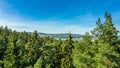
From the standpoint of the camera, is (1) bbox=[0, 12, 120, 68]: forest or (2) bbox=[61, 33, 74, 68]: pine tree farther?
(2) bbox=[61, 33, 74, 68]: pine tree

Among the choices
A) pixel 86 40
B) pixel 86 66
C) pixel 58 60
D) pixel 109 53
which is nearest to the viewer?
pixel 109 53

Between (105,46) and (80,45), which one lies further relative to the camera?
(80,45)

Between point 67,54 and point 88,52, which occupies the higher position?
point 88,52

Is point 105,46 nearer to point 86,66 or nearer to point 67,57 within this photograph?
point 86,66

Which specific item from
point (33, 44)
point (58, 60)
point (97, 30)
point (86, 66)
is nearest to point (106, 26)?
point (97, 30)

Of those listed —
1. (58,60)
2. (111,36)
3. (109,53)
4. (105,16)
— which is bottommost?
(58,60)

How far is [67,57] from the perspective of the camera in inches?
2238

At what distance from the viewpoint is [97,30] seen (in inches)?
1435

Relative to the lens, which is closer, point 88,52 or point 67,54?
point 88,52

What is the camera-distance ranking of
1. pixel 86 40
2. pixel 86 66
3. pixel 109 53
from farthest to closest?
pixel 86 40
pixel 86 66
pixel 109 53

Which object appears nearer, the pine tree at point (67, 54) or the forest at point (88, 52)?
the forest at point (88, 52)

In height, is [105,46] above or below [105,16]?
below

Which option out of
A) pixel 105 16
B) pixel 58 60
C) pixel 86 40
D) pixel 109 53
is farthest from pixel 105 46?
pixel 58 60

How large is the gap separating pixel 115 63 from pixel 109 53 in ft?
6.25
